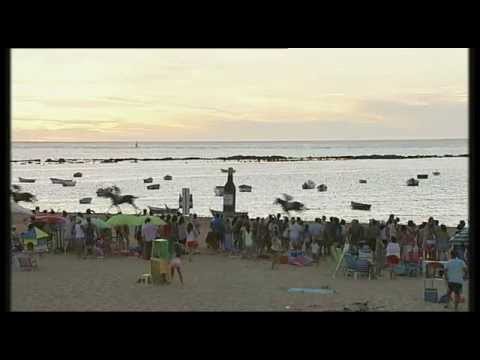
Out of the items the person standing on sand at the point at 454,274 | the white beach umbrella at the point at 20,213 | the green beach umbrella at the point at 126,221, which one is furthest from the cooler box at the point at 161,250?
the person standing on sand at the point at 454,274

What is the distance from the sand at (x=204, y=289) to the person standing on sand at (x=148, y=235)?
225 mm

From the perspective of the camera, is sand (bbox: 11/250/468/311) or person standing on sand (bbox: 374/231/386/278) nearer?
sand (bbox: 11/250/468/311)

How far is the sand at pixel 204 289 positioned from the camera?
9477 millimetres

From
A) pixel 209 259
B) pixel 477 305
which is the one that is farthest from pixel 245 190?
pixel 477 305

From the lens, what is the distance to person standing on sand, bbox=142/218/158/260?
41.7ft

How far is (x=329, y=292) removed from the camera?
410 inches

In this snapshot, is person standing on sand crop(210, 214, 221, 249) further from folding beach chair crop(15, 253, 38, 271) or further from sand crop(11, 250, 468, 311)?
folding beach chair crop(15, 253, 38, 271)

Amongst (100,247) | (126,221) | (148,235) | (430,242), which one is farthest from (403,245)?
(100,247)

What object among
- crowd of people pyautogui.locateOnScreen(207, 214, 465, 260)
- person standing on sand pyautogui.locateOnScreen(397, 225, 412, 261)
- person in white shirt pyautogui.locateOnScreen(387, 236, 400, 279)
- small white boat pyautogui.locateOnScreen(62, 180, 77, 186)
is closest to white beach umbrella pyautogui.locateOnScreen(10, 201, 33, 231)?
crowd of people pyautogui.locateOnScreen(207, 214, 465, 260)

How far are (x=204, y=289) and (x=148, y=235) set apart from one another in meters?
2.53

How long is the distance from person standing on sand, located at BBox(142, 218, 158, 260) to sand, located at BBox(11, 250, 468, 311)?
8.9 inches

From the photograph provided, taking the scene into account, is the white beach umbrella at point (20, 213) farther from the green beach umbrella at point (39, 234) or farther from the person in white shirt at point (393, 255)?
the person in white shirt at point (393, 255)
